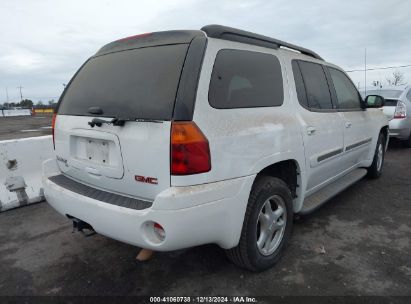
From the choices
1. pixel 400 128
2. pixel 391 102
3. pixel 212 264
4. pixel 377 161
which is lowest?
pixel 212 264

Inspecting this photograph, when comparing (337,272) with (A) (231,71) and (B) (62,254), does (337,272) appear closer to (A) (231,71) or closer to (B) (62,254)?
(A) (231,71)

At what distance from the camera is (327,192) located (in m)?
3.75

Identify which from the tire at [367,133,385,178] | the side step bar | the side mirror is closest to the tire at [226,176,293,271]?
the side step bar

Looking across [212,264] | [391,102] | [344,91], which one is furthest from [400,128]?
[212,264]

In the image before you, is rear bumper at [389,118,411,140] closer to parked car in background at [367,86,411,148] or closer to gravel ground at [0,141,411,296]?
parked car in background at [367,86,411,148]

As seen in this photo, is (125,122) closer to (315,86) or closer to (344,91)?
(315,86)

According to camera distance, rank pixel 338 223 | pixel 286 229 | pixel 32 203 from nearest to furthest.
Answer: pixel 286 229 → pixel 338 223 → pixel 32 203

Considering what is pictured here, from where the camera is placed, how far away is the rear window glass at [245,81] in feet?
7.54

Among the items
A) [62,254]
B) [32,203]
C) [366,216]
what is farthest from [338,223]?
[32,203]

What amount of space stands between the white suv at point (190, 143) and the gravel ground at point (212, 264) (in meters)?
0.26

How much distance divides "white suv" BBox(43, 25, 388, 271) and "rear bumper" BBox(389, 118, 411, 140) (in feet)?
18.2

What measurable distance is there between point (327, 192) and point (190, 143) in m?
2.30

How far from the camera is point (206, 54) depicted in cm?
226

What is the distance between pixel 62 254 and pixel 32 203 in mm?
1735
